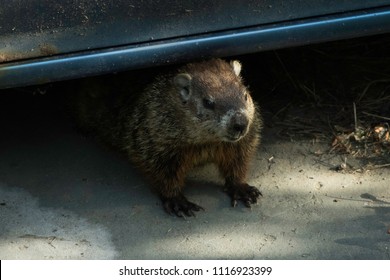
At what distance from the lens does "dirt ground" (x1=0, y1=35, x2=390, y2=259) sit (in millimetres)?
4105

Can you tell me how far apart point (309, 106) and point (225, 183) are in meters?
1.10

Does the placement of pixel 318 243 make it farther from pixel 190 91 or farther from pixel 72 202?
pixel 72 202

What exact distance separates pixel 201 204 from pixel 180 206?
161mm

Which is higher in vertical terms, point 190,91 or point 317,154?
point 190,91

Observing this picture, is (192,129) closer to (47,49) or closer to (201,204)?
(201,204)

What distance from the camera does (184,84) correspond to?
4422 millimetres

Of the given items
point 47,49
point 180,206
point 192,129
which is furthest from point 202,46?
point 180,206

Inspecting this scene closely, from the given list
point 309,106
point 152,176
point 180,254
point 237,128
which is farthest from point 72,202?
point 309,106

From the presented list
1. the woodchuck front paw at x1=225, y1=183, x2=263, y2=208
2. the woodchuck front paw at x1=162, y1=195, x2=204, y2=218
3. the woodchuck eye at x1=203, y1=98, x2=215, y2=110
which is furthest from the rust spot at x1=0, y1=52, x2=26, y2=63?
the woodchuck front paw at x1=225, y1=183, x2=263, y2=208

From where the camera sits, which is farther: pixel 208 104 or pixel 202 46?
pixel 208 104

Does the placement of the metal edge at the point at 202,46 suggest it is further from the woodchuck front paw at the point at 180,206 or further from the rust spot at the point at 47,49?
the woodchuck front paw at the point at 180,206

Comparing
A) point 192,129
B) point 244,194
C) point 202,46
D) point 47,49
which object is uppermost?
point 202,46

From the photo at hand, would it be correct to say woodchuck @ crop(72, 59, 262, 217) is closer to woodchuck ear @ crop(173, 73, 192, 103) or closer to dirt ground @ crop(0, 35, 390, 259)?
woodchuck ear @ crop(173, 73, 192, 103)

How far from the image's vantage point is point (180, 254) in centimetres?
409
